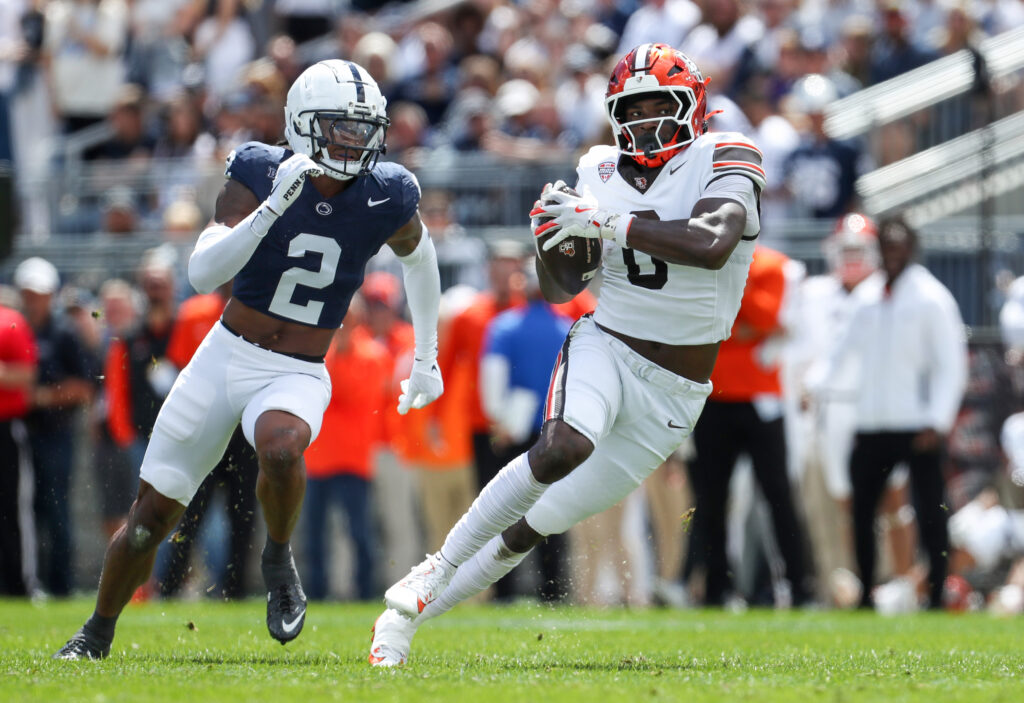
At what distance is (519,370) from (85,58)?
7447 millimetres

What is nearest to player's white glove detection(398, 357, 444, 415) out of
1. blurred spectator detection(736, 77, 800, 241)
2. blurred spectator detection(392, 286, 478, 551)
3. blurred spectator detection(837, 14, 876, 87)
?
blurred spectator detection(392, 286, 478, 551)

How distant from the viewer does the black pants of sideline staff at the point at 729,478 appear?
9.32 m

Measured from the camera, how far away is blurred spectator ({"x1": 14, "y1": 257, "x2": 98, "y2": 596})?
10.8 metres

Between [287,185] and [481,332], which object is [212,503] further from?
[287,185]

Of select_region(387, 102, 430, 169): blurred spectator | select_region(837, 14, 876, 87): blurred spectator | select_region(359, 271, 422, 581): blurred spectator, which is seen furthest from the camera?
select_region(837, 14, 876, 87): blurred spectator

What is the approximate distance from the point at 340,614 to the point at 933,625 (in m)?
3.23

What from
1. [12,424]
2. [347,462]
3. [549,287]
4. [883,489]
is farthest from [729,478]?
[12,424]

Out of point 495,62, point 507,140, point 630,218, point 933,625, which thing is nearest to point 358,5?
point 495,62

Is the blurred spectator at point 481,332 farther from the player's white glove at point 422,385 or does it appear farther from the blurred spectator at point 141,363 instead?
the player's white glove at point 422,385

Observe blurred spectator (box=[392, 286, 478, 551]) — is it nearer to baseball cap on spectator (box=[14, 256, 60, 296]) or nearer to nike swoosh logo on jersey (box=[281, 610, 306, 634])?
baseball cap on spectator (box=[14, 256, 60, 296])

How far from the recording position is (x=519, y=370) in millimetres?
9922

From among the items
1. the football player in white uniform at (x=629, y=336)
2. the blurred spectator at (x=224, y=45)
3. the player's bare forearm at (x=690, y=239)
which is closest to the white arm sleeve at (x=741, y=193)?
the football player in white uniform at (x=629, y=336)

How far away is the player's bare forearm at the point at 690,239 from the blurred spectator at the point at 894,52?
750 centimetres

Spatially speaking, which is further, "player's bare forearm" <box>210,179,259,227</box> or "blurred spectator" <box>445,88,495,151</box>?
"blurred spectator" <box>445,88,495,151</box>
